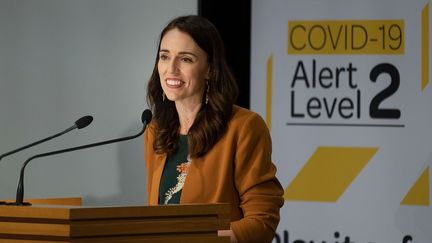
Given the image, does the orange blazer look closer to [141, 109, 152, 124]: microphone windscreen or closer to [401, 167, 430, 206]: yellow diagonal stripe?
[141, 109, 152, 124]: microphone windscreen

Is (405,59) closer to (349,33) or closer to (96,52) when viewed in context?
(349,33)

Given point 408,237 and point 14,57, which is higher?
point 14,57

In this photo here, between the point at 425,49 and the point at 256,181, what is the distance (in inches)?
82.4

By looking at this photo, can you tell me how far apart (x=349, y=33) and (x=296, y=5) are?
0.33 meters

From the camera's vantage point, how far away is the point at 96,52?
482 centimetres

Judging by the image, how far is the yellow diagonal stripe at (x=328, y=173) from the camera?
4.57 meters

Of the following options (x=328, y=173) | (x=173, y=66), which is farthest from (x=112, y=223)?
(x=328, y=173)

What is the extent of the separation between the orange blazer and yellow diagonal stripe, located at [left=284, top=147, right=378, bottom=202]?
1.78m

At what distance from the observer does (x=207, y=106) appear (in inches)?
116

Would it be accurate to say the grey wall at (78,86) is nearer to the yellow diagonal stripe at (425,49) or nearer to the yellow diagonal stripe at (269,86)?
the yellow diagonal stripe at (269,86)

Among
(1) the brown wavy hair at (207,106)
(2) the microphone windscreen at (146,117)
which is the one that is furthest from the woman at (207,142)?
(2) the microphone windscreen at (146,117)

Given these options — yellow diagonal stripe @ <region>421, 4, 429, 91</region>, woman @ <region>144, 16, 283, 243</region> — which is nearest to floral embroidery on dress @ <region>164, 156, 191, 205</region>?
woman @ <region>144, 16, 283, 243</region>

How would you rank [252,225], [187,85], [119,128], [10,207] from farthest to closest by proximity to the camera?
[119,128] < [187,85] < [252,225] < [10,207]

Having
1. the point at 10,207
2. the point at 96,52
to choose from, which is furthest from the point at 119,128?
the point at 10,207
